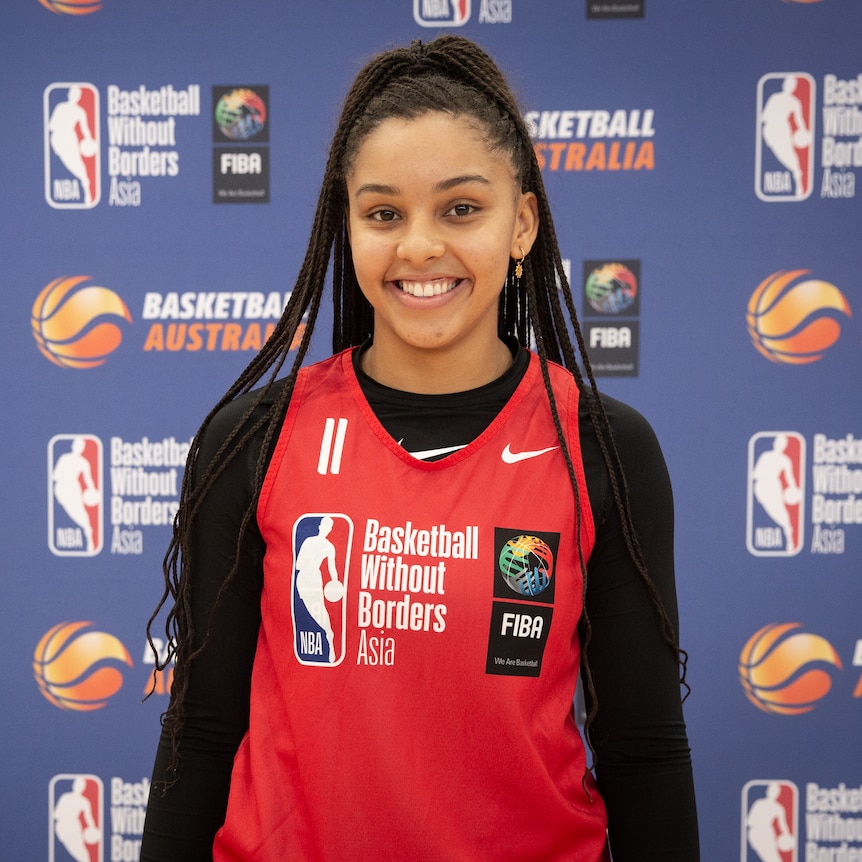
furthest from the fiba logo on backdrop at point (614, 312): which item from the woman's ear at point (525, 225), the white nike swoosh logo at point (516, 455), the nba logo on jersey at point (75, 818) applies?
the nba logo on jersey at point (75, 818)

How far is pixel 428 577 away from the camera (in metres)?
0.88

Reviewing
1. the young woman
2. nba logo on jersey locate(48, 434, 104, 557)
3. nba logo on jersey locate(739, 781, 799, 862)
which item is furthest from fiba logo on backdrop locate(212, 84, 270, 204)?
nba logo on jersey locate(739, 781, 799, 862)

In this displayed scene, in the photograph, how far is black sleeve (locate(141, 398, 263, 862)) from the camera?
0.95 metres

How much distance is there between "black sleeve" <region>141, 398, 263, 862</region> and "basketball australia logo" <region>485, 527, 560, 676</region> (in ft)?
0.81

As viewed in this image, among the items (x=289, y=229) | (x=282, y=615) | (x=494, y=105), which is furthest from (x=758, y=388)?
(x=282, y=615)

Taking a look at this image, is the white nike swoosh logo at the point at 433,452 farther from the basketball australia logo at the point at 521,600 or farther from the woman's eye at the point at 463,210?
the woman's eye at the point at 463,210

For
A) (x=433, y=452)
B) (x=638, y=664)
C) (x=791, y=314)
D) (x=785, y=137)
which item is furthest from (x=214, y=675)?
(x=785, y=137)

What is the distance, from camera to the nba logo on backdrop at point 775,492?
2127mm

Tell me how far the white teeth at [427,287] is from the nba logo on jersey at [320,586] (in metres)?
Result: 0.23

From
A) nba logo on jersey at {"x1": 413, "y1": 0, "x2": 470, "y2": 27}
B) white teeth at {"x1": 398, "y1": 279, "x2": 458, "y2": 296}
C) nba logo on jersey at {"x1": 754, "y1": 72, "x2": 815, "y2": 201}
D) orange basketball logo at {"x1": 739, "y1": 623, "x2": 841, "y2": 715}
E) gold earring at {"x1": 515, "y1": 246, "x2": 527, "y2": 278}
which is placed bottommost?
orange basketball logo at {"x1": 739, "y1": 623, "x2": 841, "y2": 715}

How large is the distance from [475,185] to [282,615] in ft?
1.48

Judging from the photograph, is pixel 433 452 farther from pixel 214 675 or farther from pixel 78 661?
pixel 78 661

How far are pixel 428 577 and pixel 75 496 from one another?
1.53 meters

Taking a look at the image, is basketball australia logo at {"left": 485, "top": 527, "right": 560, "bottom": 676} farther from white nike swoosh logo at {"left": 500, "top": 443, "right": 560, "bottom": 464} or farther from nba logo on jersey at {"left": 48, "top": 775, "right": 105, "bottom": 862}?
nba logo on jersey at {"left": 48, "top": 775, "right": 105, "bottom": 862}
